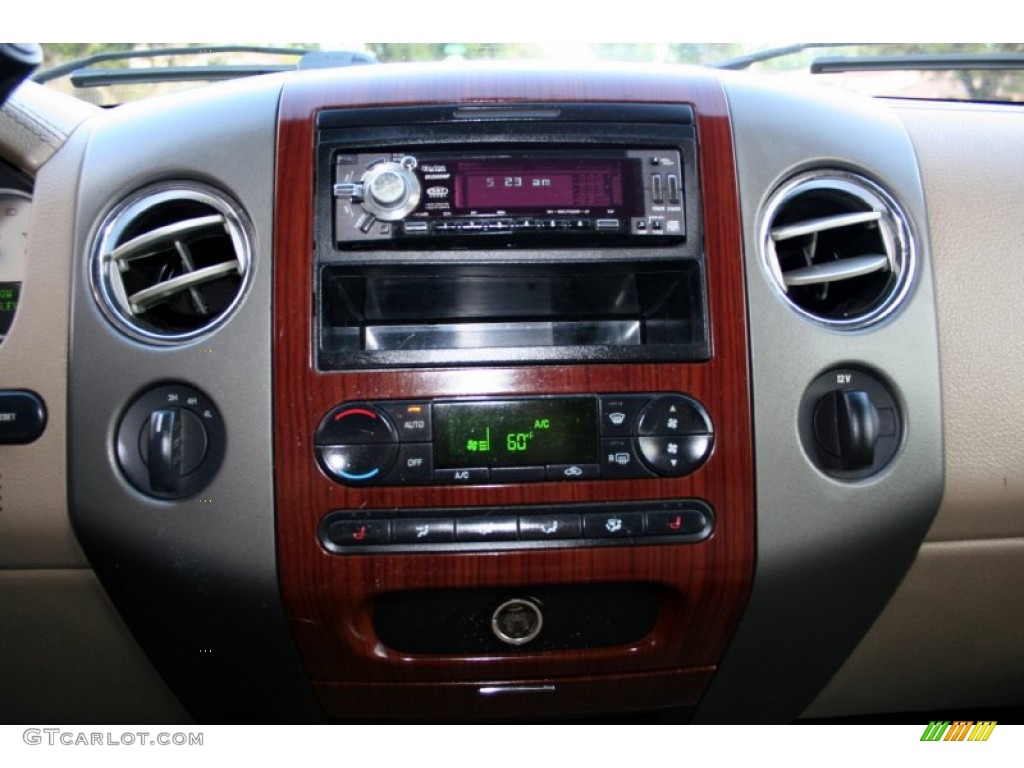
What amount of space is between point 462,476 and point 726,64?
96 centimetres

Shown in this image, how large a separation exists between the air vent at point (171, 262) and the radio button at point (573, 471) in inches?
20.7

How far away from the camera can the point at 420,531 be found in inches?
46.6

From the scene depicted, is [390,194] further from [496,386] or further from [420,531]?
[420,531]

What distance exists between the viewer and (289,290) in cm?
121

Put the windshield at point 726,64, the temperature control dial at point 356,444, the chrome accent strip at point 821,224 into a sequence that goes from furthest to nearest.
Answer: the windshield at point 726,64 < the chrome accent strip at point 821,224 < the temperature control dial at point 356,444

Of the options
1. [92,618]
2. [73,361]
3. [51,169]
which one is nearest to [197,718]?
[92,618]

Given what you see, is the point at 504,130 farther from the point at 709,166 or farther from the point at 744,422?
the point at 744,422

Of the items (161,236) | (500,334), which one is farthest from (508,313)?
(161,236)

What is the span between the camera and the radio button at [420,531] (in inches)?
46.6

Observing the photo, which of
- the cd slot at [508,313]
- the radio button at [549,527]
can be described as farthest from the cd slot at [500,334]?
the radio button at [549,527]

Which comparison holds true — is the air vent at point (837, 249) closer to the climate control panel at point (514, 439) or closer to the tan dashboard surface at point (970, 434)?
the tan dashboard surface at point (970, 434)

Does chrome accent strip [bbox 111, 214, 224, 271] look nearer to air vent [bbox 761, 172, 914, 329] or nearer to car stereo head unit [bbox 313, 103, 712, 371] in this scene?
car stereo head unit [bbox 313, 103, 712, 371]

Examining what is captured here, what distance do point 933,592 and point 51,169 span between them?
Answer: 160cm

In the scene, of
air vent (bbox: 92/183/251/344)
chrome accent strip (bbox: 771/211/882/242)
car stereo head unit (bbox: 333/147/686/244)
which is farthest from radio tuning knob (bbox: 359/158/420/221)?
chrome accent strip (bbox: 771/211/882/242)
